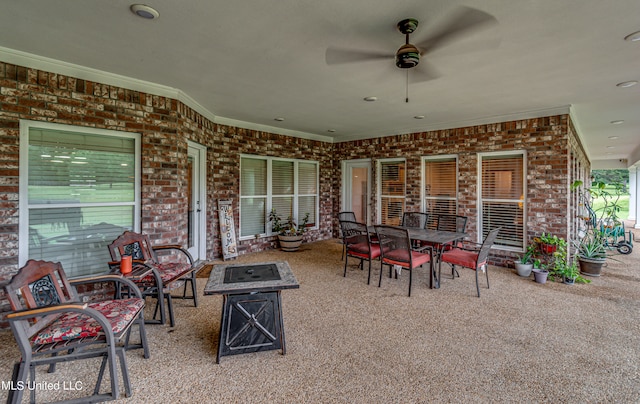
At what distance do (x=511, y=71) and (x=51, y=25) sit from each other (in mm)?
4208

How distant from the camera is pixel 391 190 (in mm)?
6770

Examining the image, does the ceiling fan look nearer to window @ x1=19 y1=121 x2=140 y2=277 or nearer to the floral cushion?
the floral cushion

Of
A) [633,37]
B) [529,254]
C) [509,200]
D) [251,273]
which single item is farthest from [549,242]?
[251,273]

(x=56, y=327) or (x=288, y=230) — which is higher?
(x=288, y=230)

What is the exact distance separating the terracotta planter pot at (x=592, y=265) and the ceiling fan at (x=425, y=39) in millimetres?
4315

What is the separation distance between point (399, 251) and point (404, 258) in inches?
4.6

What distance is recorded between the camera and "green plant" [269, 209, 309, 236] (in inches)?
254

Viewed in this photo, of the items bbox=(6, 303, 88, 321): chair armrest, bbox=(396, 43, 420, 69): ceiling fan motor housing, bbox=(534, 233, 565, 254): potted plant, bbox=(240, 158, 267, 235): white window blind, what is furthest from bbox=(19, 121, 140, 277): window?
bbox=(534, 233, 565, 254): potted plant

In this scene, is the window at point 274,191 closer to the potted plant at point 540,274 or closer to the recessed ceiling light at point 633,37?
the potted plant at point 540,274

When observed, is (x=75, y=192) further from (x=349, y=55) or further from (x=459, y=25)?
(x=459, y=25)

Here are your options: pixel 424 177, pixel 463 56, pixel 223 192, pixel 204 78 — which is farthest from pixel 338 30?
pixel 424 177

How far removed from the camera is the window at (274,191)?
6152mm

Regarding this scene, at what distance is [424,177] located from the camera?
619cm

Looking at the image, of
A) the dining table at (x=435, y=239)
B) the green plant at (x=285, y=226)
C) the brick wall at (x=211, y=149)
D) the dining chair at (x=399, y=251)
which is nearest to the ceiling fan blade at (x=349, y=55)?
the dining chair at (x=399, y=251)
